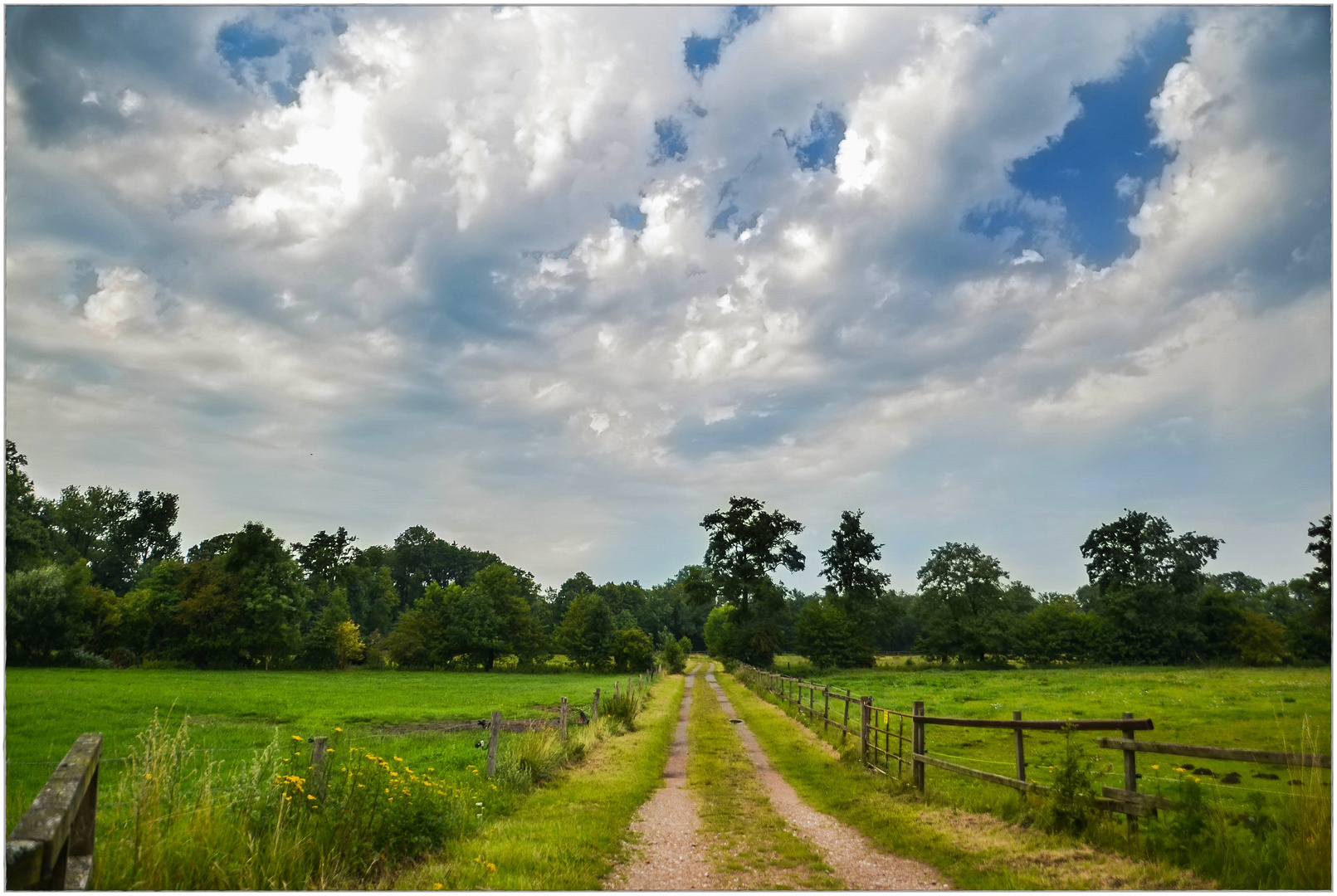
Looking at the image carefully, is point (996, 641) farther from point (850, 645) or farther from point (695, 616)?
point (695, 616)

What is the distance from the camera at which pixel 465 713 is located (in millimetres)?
28359

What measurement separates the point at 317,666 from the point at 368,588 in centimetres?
5091

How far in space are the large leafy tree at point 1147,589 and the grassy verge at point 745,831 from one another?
6673 cm

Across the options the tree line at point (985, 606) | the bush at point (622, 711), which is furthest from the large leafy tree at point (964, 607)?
the bush at point (622, 711)

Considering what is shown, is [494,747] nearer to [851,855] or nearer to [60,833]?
[851,855]

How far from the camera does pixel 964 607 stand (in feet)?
241

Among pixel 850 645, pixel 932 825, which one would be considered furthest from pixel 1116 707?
pixel 850 645

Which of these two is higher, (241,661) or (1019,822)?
(1019,822)

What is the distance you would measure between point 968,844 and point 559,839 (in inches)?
185

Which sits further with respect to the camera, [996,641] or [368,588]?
[368,588]

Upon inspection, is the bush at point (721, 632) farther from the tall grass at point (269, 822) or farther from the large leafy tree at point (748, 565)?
the tall grass at point (269, 822)

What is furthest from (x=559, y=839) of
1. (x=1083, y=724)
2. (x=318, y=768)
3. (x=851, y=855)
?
(x=1083, y=724)

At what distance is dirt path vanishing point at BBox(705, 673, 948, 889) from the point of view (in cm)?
703

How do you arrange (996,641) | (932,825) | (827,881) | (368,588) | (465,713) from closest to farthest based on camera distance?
(827,881), (932,825), (465,713), (996,641), (368,588)
